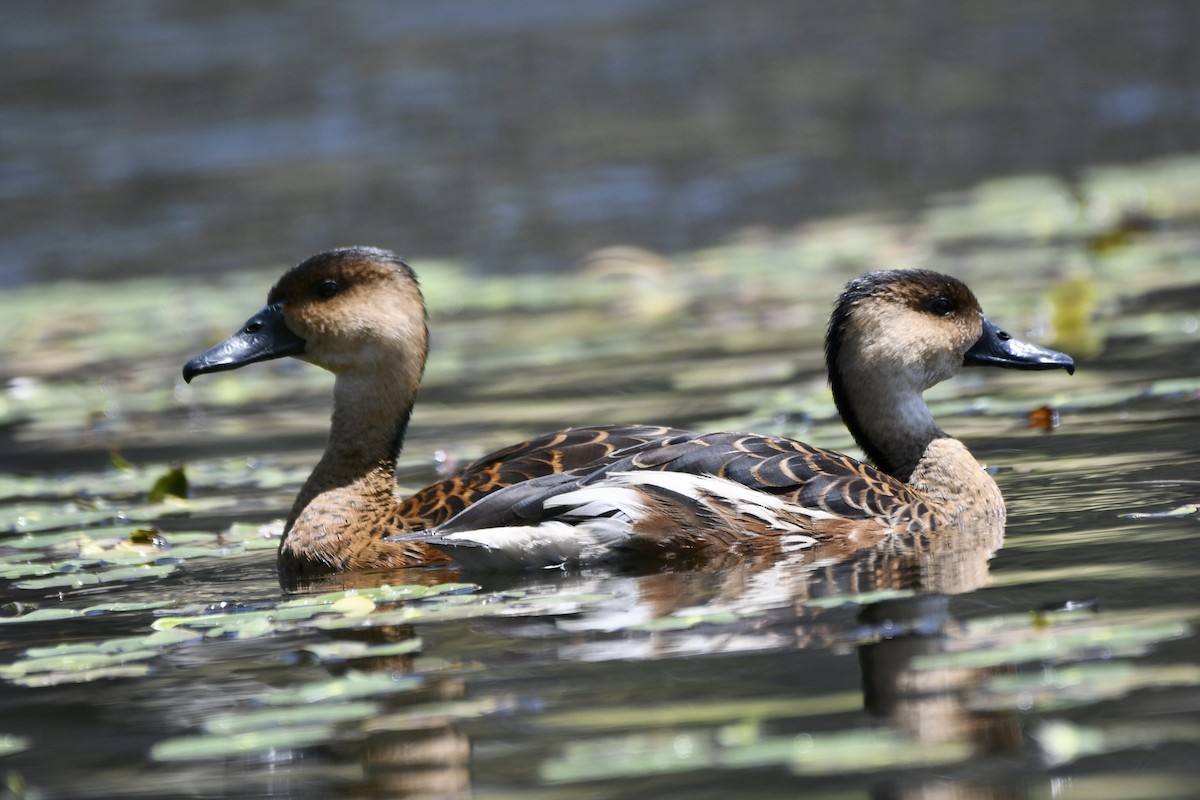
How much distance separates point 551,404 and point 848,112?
1316 cm

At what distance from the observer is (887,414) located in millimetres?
7457

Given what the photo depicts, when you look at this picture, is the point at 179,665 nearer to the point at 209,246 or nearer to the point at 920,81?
the point at 209,246

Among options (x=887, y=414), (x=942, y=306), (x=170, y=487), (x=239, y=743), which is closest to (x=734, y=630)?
(x=239, y=743)

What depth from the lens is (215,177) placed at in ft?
71.5

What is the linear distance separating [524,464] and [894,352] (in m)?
1.52

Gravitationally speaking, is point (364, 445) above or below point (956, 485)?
above

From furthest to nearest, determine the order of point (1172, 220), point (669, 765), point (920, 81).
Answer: point (920, 81) → point (1172, 220) → point (669, 765)

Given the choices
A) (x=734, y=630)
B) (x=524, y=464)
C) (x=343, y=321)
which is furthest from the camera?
(x=343, y=321)

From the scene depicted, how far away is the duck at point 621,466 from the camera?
666cm

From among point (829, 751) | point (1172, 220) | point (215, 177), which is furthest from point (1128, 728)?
point (215, 177)

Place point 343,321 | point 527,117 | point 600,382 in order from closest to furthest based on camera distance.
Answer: point 343,321 < point 600,382 < point 527,117

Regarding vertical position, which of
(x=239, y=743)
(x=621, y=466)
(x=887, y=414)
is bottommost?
(x=239, y=743)

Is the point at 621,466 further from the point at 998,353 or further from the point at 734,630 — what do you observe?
the point at 998,353

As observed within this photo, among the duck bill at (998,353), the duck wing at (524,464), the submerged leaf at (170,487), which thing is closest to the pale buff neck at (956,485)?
the duck bill at (998,353)
